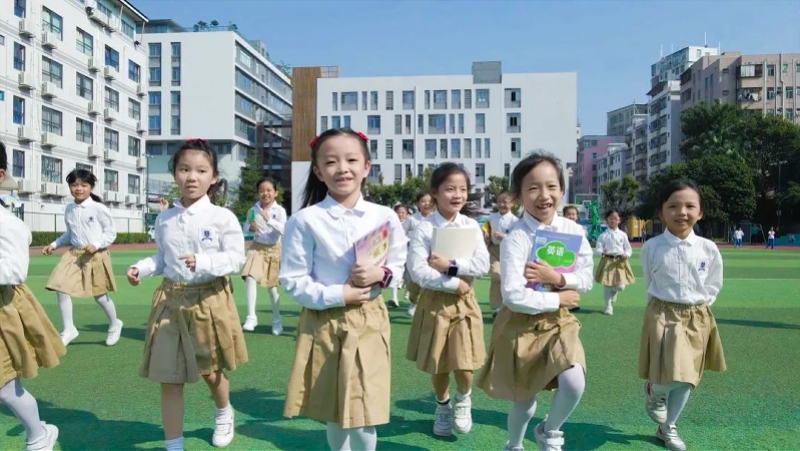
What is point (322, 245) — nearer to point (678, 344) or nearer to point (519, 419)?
point (519, 419)

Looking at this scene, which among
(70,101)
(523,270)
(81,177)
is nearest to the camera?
(523,270)

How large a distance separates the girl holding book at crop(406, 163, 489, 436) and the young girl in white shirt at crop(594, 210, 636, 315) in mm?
5565

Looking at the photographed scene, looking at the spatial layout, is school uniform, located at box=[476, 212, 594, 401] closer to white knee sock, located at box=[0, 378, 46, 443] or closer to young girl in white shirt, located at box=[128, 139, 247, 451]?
young girl in white shirt, located at box=[128, 139, 247, 451]

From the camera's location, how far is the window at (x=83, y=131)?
35.0 metres

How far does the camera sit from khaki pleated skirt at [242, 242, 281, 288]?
6969 mm

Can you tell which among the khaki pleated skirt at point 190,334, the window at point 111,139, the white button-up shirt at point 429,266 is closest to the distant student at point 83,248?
the khaki pleated skirt at point 190,334

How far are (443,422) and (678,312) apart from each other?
155 centimetres

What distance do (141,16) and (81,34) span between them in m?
7.54

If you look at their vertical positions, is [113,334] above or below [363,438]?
below

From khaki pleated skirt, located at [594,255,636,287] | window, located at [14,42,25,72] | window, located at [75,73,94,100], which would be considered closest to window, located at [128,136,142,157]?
window, located at [75,73,94,100]

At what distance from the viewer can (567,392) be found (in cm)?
286

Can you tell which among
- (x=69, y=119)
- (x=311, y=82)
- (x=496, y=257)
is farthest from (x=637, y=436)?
(x=311, y=82)

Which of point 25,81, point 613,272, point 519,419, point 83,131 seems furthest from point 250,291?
point 83,131

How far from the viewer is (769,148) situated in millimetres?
47062
